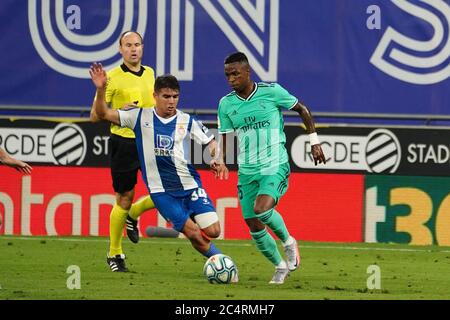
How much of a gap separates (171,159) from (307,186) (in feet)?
14.1

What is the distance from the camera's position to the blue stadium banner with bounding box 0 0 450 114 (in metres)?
16.3

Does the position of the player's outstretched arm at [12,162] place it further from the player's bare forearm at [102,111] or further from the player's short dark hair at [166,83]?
the player's short dark hair at [166,83]

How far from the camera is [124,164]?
13.1 m

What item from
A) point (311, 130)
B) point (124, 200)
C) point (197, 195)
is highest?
point (311, 130)

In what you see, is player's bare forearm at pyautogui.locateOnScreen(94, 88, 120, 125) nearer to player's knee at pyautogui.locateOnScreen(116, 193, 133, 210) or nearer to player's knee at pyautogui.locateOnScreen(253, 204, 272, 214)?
player's knee at pyautogui.locateOnScreen(116, 193, 133, 210)

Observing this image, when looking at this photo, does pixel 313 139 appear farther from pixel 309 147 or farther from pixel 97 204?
pixel 97 204

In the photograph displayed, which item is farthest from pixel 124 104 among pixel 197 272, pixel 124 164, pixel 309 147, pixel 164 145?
pixel 309 147

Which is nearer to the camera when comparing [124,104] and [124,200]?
[124,104]

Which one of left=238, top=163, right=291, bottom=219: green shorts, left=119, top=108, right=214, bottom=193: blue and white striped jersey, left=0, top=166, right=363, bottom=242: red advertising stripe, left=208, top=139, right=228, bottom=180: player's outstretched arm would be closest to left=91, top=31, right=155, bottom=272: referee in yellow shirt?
left=119, top=108, right=214, bottom=193: blue and white striped jersey

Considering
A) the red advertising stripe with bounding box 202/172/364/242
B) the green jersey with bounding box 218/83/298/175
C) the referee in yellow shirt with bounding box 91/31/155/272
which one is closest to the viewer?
the green jersey with bounding box 218/83/298/175

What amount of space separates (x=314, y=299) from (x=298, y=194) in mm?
5601
